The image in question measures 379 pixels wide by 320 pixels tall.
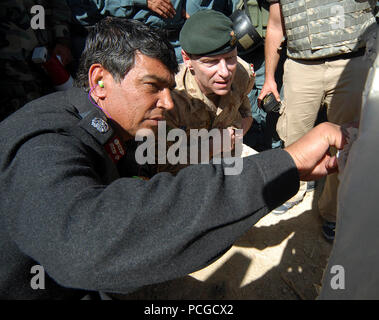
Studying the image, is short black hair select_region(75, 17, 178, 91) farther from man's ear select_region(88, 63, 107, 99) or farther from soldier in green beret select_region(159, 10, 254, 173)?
soldier in green beret select_region(159, 10, 254, 173)

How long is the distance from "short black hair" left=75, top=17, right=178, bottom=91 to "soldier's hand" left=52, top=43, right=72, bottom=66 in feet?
4.24

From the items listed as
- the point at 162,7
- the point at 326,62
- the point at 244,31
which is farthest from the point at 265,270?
the point at 162,7

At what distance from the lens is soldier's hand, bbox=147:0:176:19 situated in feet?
8.46

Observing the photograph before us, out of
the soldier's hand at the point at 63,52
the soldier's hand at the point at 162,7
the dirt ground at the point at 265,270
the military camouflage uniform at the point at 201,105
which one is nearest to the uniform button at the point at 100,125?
the military camouflage uniform at the point at 201,105

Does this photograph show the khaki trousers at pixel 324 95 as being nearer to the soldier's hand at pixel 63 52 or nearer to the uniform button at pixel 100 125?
the uniform button at pixel 100 125

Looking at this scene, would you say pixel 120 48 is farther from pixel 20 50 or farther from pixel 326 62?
pixel 326 62

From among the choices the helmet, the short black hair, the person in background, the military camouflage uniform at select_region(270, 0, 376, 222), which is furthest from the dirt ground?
the helmet

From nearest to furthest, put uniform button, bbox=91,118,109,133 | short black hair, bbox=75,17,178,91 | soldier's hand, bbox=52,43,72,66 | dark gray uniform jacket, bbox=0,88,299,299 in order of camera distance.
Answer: dark gray uniform jacket, bbox=0,88,299,299, uniform button, bbox=91,118,109,133, short black hair, bbox=75,17,178,91, soldier's hand, bbox=52,43,72,66

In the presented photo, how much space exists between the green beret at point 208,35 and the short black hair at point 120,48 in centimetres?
53

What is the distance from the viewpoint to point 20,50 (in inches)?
85.1

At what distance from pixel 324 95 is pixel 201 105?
103 cm

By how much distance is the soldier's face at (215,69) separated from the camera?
1.99m

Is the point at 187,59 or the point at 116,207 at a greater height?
the point at 187,59
